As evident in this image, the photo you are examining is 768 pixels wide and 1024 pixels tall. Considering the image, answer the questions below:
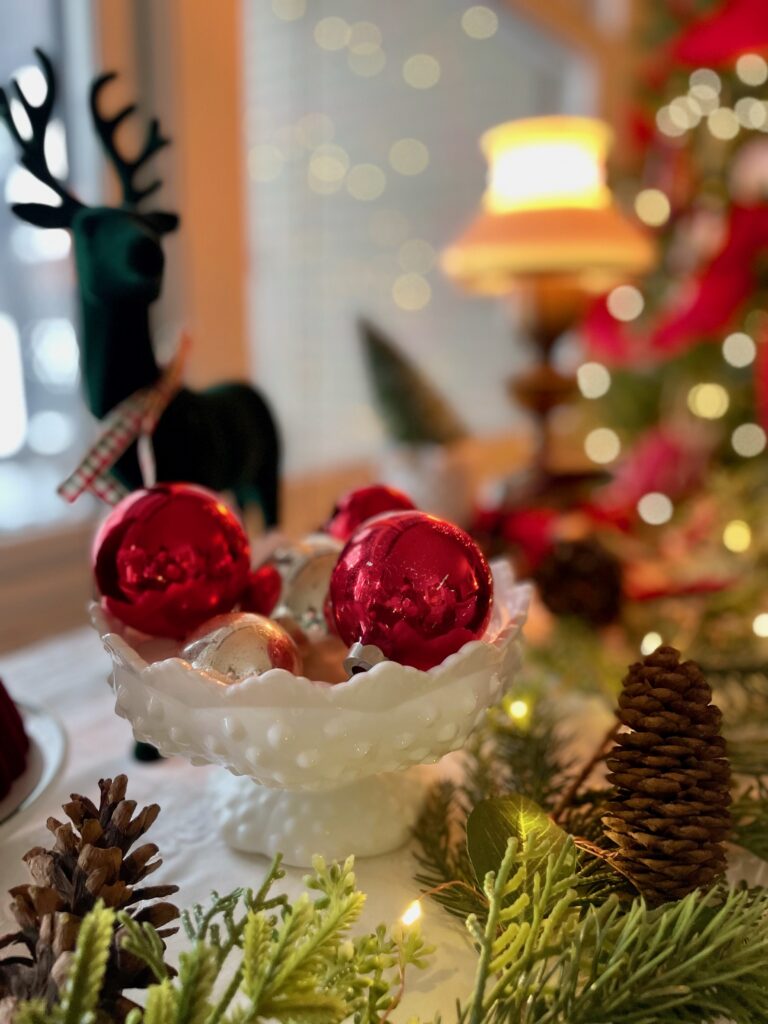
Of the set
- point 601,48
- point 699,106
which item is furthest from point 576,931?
point 601,48

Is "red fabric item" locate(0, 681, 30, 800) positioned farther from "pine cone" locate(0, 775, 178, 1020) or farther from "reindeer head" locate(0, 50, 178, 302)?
"reindeer head" locate(0, 50, 178, 302)

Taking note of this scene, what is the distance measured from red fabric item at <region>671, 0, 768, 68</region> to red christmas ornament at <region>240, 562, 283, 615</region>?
1.38 m

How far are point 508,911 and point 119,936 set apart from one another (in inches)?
5.5

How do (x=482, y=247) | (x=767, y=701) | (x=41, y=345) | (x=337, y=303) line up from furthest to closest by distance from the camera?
(x=337, y=303), (x=482, y=247), (x=41, y=345), (x=767, y=701)

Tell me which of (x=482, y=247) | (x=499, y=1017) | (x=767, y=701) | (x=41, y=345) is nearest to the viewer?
(x=499, y=1017)

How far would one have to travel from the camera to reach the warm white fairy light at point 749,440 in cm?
156

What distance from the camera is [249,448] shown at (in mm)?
662

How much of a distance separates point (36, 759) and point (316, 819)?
0.16 metres

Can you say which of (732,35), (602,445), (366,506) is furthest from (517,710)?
(602,445)

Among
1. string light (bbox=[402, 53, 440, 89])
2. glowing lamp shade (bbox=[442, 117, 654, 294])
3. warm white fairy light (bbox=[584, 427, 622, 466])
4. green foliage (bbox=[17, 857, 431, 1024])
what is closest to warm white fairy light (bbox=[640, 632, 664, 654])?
green foliage (bbox=[17, 857, 431, 1024])

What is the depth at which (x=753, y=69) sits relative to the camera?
5.25 feet

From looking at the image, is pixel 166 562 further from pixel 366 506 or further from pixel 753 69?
pixel 753 69

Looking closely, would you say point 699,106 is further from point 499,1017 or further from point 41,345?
point 499,1017

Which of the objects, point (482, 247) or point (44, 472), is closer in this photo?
point (44, 472)
